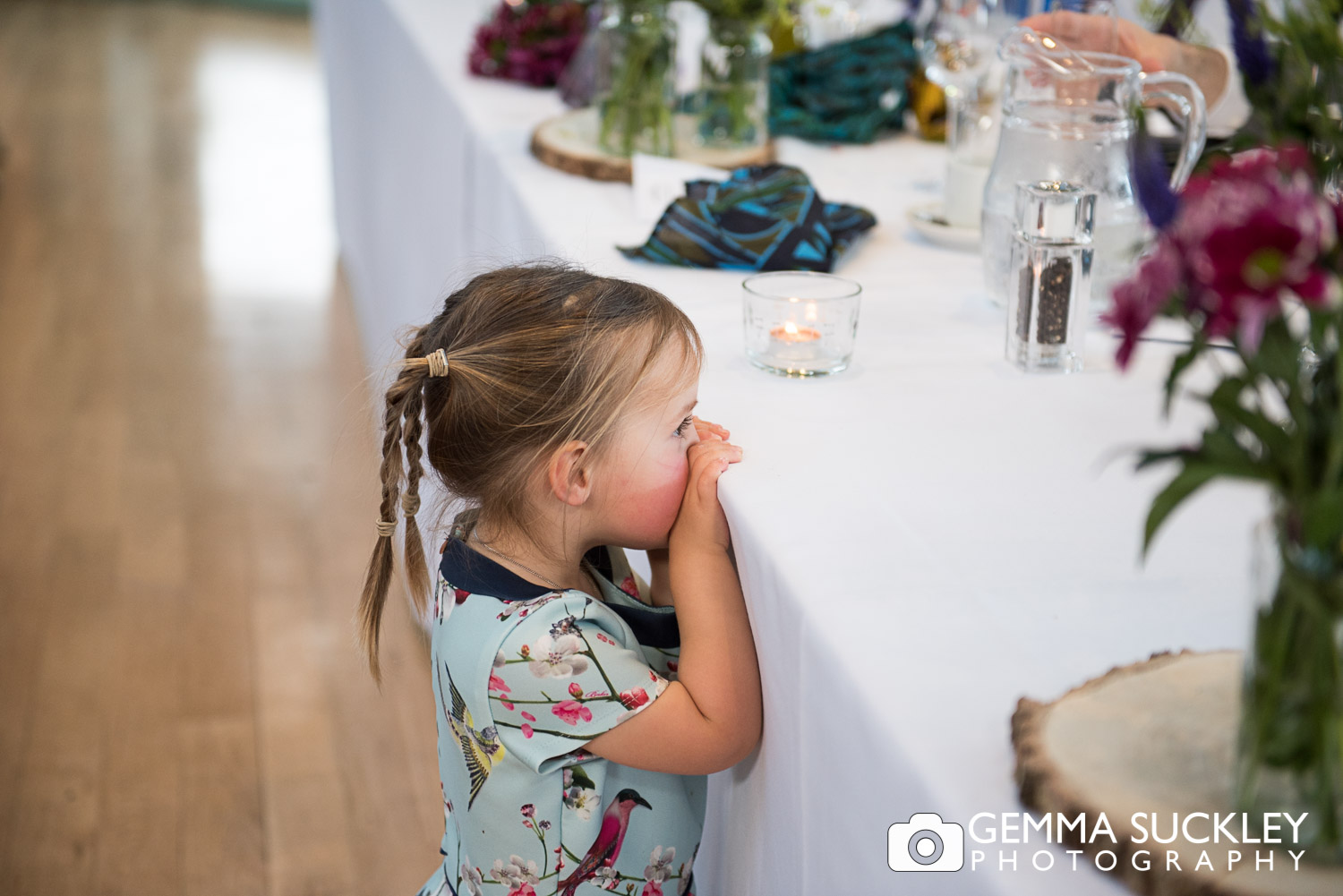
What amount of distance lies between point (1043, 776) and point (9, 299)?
318 cm

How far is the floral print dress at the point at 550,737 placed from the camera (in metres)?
0.74

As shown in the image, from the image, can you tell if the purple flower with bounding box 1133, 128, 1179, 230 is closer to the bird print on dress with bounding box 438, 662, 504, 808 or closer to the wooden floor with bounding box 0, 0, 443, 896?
the bird print on dress with bounding box 438, 662, 504, 808

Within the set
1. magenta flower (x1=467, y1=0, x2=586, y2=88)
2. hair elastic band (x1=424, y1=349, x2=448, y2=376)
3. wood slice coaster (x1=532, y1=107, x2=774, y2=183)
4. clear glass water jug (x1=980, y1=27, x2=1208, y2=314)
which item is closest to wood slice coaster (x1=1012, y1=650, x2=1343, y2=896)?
hair elastic band (x1=424, y1=349, x2=448, y2=376)

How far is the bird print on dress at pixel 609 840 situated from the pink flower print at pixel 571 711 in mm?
98

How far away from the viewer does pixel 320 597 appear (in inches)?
76.4

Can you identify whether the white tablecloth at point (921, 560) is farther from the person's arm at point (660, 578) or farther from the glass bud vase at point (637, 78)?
the glass bud vase at point (637, 78)

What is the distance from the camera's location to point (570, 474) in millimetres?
797

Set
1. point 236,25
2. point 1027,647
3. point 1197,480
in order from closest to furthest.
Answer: point 1197,480, point 1027,647, point 236,25

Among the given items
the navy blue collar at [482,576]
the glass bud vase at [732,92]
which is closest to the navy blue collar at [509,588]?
the navy blue collar at [482,576]

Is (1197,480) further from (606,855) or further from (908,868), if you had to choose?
(606,855)

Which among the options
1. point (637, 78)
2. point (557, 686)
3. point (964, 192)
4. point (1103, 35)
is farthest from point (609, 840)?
point (637, 78)

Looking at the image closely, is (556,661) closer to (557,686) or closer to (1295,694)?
(557,686)

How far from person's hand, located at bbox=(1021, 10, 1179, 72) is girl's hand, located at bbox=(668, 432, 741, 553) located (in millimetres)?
600

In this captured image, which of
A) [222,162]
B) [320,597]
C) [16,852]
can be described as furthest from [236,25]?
[16,852]
